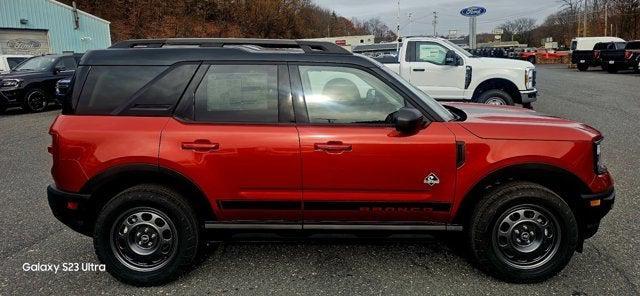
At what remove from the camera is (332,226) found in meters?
3.31

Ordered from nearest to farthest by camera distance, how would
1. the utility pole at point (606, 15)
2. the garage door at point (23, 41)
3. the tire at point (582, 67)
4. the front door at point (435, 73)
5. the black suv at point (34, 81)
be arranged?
the front door at point (435, 73), the black suv at point (34, 81), the garage door at point (23, 41), the tire at point (582, 67), the utility pole at point (606, 15)

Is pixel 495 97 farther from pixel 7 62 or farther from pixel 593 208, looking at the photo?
pixel 7 62

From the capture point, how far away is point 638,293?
312cm

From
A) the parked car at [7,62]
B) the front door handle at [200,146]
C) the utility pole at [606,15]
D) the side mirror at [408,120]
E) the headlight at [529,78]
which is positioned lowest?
the front door handle at [200,146]

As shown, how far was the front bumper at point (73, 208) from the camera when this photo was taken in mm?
3268

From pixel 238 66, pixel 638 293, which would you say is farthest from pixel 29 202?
Answer: pixel 638 293

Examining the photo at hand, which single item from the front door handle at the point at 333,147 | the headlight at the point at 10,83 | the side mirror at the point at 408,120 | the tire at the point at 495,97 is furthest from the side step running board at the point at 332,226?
the headlight at the point at 10,83

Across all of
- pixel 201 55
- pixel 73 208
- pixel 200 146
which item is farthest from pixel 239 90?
pixel 73 208

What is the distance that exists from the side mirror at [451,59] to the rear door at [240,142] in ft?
24.9

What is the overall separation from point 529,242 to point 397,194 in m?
1.01

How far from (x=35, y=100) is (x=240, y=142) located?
12.9m

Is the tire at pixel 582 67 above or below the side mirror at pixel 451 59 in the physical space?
below

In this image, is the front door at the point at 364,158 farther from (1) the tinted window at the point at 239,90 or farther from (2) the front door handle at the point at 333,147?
(1) the tinted window at the point at 239,90

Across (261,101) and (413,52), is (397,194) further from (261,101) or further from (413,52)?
(413,52)
